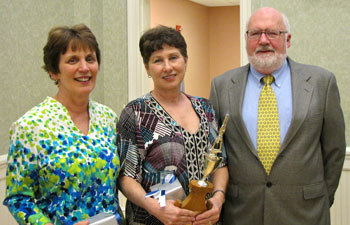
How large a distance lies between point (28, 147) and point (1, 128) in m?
1.46

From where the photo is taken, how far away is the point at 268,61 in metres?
2.00

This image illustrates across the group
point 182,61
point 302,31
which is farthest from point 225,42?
point 182,61

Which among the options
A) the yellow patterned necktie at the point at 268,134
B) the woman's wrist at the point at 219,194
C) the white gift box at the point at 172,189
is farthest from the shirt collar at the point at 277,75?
the white gift box at the point at 172,189

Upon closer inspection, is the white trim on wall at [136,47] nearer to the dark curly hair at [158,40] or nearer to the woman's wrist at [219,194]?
the dark curly hair at [158,40]

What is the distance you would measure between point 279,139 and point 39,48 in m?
2.13

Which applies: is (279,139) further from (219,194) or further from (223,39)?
(223,39)

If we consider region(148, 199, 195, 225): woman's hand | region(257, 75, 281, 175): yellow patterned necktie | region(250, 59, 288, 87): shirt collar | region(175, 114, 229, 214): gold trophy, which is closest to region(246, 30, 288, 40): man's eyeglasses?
region(250, 59, 288, 87): shirt collar

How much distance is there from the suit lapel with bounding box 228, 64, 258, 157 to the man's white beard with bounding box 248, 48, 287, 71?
0.32 ft

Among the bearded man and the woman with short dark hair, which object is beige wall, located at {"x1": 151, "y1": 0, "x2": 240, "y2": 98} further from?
the woman with short dark hair

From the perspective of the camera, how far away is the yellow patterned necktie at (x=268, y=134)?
191 cm

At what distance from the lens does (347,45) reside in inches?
124

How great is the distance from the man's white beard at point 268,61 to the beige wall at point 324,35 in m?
1.34

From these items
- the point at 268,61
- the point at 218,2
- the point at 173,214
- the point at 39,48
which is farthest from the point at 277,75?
the point at 218,2

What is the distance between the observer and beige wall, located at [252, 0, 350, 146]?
10.3 feet
